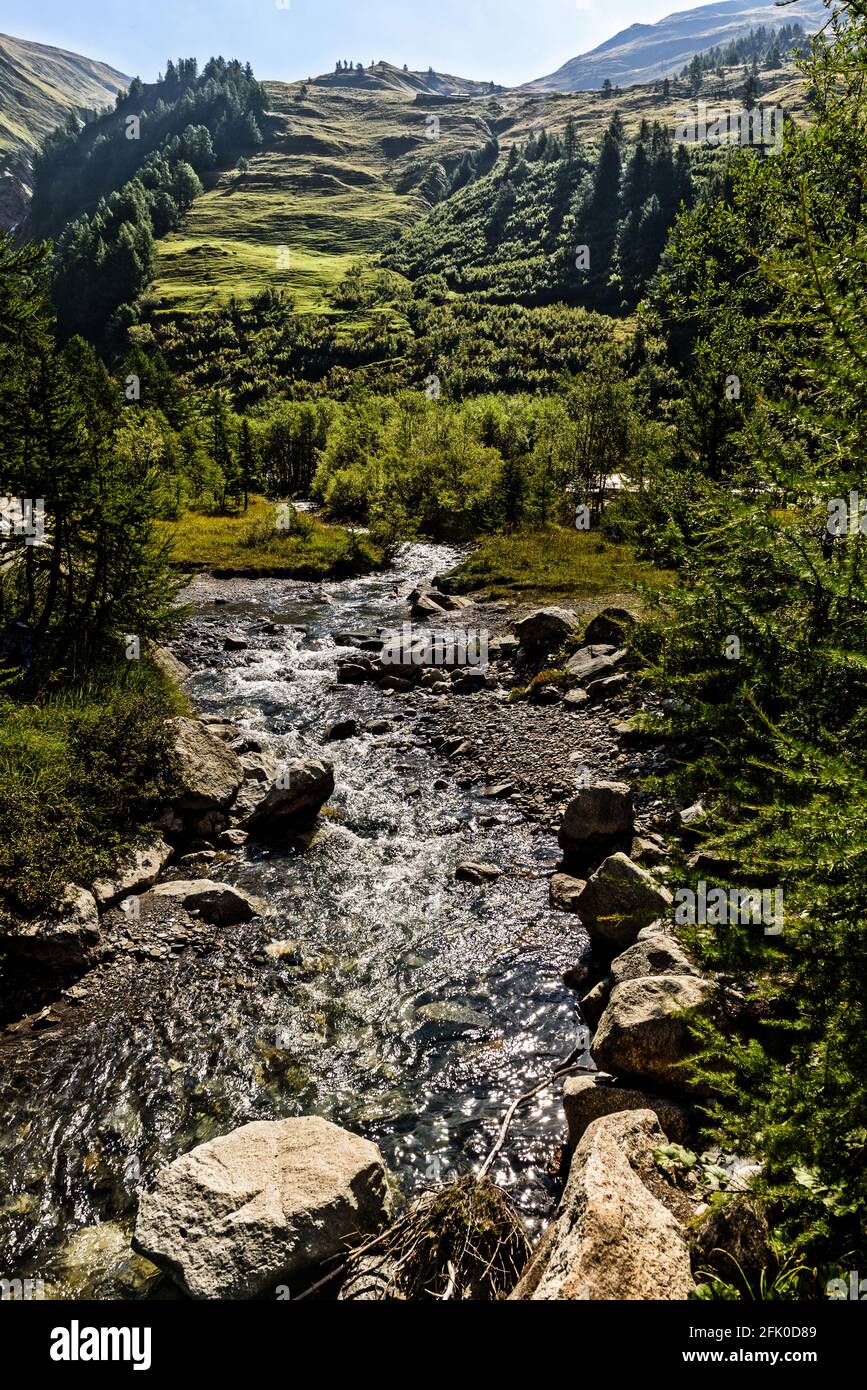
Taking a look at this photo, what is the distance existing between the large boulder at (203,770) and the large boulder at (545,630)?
12488mm

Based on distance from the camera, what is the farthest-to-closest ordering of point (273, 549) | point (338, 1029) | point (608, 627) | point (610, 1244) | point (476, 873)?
point (273, 549) → point (608, 627) → point (476, 873) → point (338, 1029) → point (610, 1244)

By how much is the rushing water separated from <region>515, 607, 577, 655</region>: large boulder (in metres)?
10.0

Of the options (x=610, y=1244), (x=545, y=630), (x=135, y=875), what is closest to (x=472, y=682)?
(x=545, y=630)

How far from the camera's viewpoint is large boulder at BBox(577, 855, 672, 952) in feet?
32.7

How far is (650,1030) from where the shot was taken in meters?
7.11

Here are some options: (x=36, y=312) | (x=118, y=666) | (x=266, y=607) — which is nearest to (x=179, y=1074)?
(x=118, y=666)

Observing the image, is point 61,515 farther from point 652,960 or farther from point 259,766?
point 652,960

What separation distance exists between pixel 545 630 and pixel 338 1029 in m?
Answer: 17.5

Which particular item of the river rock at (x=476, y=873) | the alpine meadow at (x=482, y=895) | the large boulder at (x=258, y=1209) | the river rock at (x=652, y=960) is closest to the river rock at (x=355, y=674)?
the alpine meadow at (x=482, y=895)

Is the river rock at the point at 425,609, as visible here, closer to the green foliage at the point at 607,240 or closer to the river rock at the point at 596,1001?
the river rock at the point at 596,1001

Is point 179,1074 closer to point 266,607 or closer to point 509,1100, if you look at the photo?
point 509,1100

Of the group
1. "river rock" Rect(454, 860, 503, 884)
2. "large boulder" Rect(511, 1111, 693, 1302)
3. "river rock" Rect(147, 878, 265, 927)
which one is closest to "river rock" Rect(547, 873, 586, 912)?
"river rock" Rect(454, 860, 503, 884)

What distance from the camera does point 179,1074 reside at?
29.8 ft

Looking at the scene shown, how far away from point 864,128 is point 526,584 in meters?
28.6
